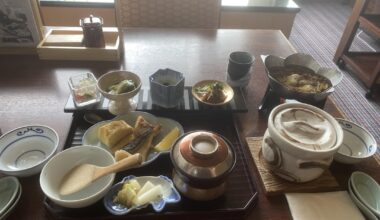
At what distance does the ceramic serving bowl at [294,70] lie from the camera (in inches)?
35.4

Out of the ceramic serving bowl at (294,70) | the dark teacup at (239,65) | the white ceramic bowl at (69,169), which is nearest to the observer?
the white ceramic bowl at (69,169)

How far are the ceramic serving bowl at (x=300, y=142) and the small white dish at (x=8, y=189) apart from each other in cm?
65

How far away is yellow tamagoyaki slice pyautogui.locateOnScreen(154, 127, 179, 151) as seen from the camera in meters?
0.84

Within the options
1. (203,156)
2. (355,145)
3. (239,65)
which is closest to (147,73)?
(239,65)

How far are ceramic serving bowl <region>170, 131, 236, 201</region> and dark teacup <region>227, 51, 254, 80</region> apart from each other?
42 centimetres

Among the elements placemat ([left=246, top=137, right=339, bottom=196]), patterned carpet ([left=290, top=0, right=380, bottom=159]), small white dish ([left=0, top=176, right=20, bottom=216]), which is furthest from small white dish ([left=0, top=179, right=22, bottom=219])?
patterned carpet ([left=290, top=0, right=380, bottom=159])

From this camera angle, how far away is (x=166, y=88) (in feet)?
3.06

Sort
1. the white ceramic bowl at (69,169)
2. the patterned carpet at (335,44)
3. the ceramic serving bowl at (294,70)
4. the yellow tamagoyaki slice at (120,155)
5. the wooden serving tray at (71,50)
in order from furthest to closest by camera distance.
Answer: the patterned carpet at (335,44) → the wooden serving tray at (71,50) → the ceramic serving bowl at (294,70) → the yellow tamagoyaki slice at (120,155) → the white ceramic bowl at (69,169)

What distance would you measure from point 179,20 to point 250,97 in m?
0.81

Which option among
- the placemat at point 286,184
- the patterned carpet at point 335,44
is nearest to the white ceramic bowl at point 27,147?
the placemat at point 286,184

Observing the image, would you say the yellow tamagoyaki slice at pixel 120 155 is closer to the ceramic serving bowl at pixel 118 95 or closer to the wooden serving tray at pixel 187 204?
the wooden serving tray at pixel 187 204

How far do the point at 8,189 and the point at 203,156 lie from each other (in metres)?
0.51

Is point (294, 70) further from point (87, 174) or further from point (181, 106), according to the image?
point (87, 174)

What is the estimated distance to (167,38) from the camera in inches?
57.4
